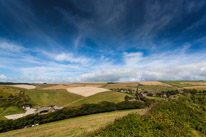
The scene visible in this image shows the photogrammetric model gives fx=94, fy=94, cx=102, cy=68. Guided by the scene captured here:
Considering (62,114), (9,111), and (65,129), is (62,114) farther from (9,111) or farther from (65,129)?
(9,111)

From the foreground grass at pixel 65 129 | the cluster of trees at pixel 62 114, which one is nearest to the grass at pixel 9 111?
the cluster of trees at pixel 62 114

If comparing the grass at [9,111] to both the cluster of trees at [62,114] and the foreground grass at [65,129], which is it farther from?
the foreground grass at [65,129]

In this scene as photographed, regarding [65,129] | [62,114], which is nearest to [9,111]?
[62,114]

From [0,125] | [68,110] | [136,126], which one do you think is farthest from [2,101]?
[136,126]

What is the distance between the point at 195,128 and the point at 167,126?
4.23 m

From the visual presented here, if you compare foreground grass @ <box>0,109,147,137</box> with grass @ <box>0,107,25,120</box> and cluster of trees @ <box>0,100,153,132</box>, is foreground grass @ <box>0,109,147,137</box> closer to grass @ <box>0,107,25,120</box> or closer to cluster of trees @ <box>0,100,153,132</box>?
cluster of trees @ <box>0,100,153,132</box>

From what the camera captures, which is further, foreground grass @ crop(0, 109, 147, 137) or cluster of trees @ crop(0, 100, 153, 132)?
cluster of trees @ crop(0, 100, 153, 132)

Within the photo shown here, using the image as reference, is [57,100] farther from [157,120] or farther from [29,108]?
[157,120]

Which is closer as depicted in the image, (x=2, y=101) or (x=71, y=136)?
(x=71, y=136)

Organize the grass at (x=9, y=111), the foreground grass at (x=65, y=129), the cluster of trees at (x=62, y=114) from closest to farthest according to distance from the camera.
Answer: the foreground grass at (x=65, y=129) → the cluster of trees at (x=62, y=114) → the grass at (x=9, y=111)

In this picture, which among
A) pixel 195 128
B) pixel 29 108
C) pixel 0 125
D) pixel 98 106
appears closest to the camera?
pixel 195 128

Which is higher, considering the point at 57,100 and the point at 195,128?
the point at 195,128

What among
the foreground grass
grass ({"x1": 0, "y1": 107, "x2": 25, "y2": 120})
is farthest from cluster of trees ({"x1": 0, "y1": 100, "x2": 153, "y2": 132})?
grass ({"x1": 0, "y1": 107, "x2": 25, "y2": 120})

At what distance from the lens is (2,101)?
132 feet
